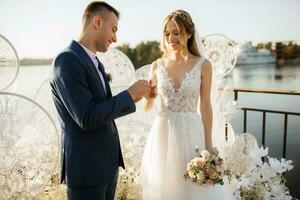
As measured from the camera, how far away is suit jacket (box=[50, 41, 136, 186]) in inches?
48.9

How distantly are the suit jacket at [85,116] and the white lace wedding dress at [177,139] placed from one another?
2.30 feet

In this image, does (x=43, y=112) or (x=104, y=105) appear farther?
(x=43, y=112)

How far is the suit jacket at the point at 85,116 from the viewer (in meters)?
1.24

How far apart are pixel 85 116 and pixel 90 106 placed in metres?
0.04

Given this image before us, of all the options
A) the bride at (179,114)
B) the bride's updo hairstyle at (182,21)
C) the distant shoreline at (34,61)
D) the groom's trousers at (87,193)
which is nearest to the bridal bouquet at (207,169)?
the bride at (179,114)

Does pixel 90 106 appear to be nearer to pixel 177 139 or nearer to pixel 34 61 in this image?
pixel 177 139

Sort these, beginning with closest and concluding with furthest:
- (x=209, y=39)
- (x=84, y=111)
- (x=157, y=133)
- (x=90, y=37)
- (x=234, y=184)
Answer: (x=84, y=111)
(x=90, y=37)
(x=157, y=133)
(x=234, y=184)
(x=209, y=39)

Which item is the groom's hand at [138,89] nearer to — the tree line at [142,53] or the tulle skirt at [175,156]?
the tulle skirt at [175,156]

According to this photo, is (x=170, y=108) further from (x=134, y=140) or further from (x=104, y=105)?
(x=104, y=105)

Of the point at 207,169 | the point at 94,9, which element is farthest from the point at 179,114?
the point at 94,9

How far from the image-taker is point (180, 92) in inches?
84.4

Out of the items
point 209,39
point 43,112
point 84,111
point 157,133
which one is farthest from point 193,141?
point 209,39

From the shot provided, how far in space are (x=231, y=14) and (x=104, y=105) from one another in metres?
11.9

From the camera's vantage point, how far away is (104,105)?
4.12 feet
